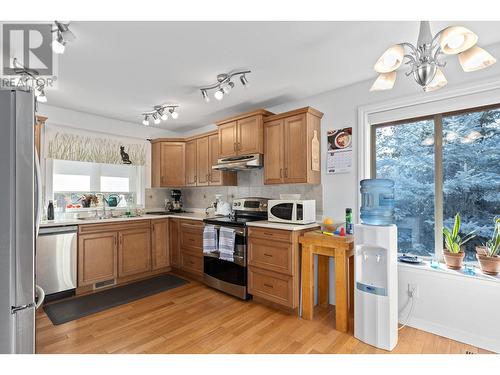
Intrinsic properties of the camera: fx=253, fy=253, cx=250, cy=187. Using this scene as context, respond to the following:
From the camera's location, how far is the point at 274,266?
2777 mm

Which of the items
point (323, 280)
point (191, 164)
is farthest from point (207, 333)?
point (191, 164)

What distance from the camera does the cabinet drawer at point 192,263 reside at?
3.67 meters

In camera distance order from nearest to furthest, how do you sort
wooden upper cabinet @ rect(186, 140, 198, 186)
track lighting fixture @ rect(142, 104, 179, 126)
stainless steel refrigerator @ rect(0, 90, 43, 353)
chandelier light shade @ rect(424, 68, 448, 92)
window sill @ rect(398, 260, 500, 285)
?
stainless steel refrigerator @ rect(0, 90, 43, 353) < chandelier light shade @ rect(424, 68, 448, 92) < window sill @ rect(398, 260, 500, 285) < track lighting fixture @ rect(142, 104, 179, 126) < wooden upper cabinet @ rect(186, 140, 198, 186)

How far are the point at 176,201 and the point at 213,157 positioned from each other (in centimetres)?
143

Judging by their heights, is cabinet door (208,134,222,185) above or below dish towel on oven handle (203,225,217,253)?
above

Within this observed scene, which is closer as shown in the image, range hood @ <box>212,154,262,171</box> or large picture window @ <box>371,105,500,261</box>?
large picture window @ <box>371,105,500,261</box>

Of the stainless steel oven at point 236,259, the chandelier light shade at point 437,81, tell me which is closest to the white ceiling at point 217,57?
the chandelier light shade at point 437,81

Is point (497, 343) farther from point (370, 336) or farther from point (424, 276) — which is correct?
point (370, 336)

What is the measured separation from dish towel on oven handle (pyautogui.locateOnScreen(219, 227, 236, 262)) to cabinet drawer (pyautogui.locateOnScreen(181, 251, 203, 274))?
0.60m

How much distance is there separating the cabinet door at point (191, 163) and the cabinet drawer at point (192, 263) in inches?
48.0

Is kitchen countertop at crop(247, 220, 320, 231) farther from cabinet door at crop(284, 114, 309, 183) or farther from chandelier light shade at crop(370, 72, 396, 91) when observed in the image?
chandelier light shade at crop(370, 72, 396, 91)

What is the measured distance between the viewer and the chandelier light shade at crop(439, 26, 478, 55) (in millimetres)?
1286

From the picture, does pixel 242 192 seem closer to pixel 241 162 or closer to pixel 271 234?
pixel 241 162

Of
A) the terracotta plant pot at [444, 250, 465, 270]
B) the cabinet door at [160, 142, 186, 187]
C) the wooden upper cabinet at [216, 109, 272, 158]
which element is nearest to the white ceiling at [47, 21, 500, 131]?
the wooden upper cabinet at [216, 109, 272, 158]
